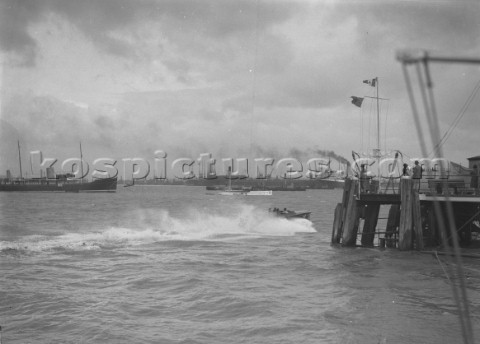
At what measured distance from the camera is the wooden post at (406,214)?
80.1 feet

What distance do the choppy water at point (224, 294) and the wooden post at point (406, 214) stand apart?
566 mm

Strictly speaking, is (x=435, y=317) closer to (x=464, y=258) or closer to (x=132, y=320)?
(x=132, y=320)

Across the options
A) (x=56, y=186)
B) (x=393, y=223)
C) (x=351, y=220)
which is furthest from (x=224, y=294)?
(x=56, y=186)

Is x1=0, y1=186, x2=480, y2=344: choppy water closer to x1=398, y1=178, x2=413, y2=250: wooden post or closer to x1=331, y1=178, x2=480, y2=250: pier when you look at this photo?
x1=398, y1=178, x2=413, y2=250: wooden post

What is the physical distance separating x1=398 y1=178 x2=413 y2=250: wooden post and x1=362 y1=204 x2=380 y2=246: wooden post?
2935 mm

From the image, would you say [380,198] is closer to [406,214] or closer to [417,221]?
[406,214]

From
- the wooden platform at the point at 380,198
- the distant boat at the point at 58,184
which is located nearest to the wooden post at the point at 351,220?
the wooden platform at the point at 380,198

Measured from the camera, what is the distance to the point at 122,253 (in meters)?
27.4

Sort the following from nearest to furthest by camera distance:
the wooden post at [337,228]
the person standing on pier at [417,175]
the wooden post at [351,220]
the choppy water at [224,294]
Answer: the choppy water at [224,294], the person standing on pier at [417,175], the wooden post at [351,220], the wooden post at [337,228]

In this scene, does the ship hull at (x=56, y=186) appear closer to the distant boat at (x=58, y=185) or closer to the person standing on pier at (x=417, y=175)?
the distant boat at (x=58, y=185)

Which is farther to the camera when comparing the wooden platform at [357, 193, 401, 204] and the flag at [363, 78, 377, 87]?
the flag at [363, 78, 377, 87]

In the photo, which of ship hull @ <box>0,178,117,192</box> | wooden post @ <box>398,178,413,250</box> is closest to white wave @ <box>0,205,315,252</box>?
wooden post @ <box>398,178,413,250</box>

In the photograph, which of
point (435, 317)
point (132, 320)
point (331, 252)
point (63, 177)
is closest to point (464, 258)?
point (331, 252)

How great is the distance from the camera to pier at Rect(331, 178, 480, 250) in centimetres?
2448
